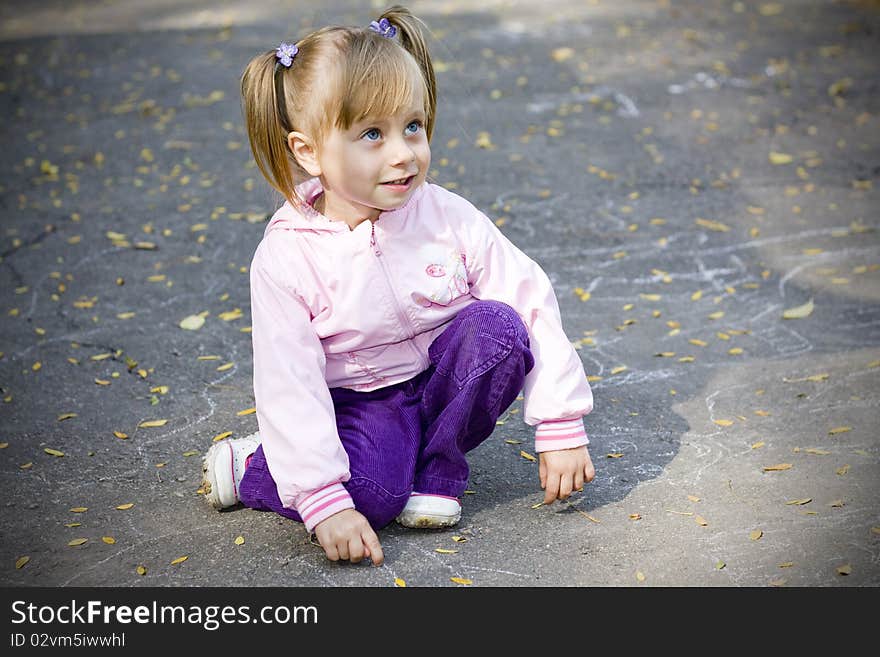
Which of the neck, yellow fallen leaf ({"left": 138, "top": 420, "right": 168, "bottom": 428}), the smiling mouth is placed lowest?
yellow fallen leaf ({"left": 138, "top": 420, "right": 168, "bottom": 428})

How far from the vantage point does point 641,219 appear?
4.60 m

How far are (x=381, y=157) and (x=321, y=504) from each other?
0.76 meters

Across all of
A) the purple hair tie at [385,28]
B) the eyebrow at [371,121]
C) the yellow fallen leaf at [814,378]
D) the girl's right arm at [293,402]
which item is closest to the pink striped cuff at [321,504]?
the girl's right arm at [293,402]

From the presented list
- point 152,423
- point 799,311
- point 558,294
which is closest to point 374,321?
point 152,423

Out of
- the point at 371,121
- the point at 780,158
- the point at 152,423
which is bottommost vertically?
the point at 152,423

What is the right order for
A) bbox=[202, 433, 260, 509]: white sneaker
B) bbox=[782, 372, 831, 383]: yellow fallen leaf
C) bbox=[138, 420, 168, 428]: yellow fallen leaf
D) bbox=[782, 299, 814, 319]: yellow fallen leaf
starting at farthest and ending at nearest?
bbox=[782, 299, 814, 319]: yellow fallen leaf, bbox=[782, 372, 831, 383]: yellow fallen leaf, bbox=[138, 420, 168, 428]: yellow fallen leaf, bbox=[202, 433, 260, 509]: white sneaker

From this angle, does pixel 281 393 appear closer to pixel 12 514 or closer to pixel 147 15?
pixel 12 514

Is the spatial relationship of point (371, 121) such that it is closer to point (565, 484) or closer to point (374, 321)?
point (374, 321)

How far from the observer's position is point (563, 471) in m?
2.44

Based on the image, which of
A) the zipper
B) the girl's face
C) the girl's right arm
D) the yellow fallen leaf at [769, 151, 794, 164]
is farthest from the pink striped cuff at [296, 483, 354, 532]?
the yellow fallen leaf at [769, 151, 794, 164]

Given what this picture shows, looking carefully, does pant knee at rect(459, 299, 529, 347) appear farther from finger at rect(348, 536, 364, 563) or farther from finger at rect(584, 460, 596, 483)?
finger at rect(348, 536, 364, 563)

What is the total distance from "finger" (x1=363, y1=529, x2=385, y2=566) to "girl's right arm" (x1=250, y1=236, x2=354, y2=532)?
8 cm

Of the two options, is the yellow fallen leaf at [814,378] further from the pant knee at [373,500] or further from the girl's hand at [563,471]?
the pant knee at [373,500]

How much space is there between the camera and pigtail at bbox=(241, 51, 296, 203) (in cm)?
236
